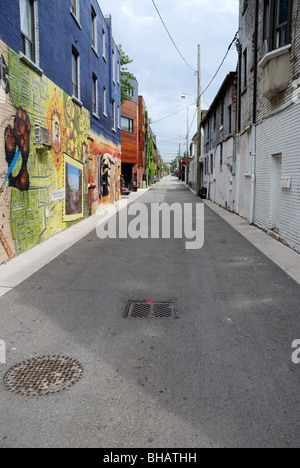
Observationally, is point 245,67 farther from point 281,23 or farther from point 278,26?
point 281,23

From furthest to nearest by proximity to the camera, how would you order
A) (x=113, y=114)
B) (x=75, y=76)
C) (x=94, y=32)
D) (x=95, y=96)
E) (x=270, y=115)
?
(x=113, y=114)
(x=95, y=96)
(x=94, y=32)
(x=75, y=76)
(x=270, y=115)

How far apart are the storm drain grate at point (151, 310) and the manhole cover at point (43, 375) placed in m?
1.39

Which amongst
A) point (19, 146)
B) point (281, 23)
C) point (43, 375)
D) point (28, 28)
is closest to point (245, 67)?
point (281, 23)

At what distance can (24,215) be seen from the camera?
8.82 meters

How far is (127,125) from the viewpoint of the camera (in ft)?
131

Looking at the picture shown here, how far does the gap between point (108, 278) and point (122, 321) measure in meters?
2.05

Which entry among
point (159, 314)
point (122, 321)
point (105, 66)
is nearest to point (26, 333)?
point (122, 321)

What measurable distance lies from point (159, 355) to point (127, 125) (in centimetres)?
3837

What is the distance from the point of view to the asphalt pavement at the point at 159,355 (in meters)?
2.76

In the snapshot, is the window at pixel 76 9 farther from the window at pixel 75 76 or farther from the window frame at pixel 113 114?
the window frame at pixel 113 114

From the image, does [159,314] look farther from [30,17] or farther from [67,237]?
[30,17]

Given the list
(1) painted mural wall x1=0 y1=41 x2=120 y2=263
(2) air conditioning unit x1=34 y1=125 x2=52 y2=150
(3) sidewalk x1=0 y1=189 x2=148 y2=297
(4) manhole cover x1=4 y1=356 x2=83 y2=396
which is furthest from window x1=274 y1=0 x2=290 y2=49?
(4) manhole cover x1=4 y1=356 x2=83 y2=396

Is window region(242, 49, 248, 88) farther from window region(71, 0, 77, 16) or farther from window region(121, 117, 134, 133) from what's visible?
window region(121, 117, 134, 133)

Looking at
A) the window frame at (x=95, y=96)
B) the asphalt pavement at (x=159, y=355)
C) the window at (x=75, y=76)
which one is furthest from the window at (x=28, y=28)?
the window frame at (x=95, y=96)
